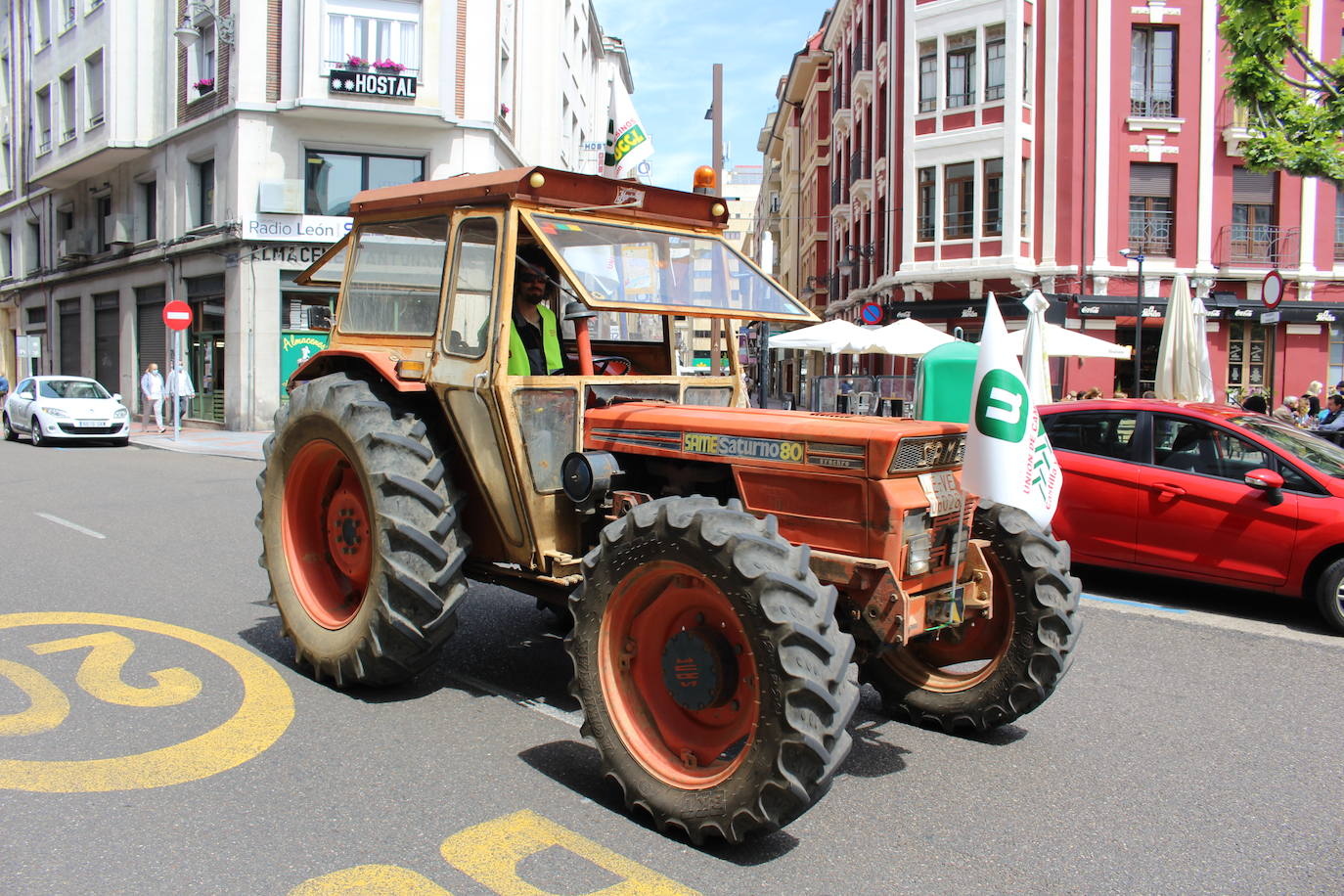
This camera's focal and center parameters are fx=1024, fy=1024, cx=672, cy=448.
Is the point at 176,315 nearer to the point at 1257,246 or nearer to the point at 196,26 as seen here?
the point at 196,26

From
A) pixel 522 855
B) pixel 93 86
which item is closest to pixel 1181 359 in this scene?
pixel 522 855

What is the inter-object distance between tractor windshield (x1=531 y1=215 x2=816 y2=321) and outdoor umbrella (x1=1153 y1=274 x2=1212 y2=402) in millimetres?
8342

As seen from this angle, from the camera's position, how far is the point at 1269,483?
7395 millimetres

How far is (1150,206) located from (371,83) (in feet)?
67.3

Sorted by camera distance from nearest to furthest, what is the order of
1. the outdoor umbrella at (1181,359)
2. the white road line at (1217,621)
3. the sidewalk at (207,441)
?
the white road line at (1217,621), the outdoor umbrella at (1181,359), the sidewalk at (207,441)

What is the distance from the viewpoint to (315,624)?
521 cm

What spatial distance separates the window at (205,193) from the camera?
26812mm

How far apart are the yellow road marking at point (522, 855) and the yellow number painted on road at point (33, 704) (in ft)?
7.38

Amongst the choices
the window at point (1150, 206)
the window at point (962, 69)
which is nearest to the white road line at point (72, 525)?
the window at point (962, 69)

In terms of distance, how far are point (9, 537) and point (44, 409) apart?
13529 millimetres

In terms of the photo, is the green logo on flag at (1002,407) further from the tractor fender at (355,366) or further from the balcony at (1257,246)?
the balcony at (1257,246)

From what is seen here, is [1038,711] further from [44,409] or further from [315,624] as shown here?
[44,409]

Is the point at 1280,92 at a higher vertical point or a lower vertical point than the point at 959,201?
lower

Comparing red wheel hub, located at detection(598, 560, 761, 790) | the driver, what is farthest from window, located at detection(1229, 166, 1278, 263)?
red wheel hub, located at detection(598, 560, 761, 790)
